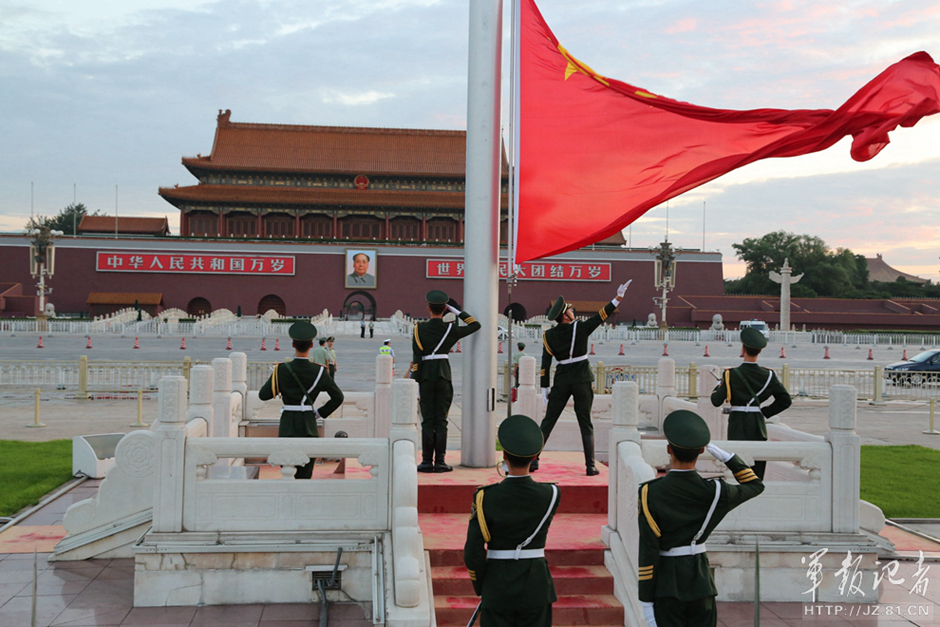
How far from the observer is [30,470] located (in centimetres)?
769

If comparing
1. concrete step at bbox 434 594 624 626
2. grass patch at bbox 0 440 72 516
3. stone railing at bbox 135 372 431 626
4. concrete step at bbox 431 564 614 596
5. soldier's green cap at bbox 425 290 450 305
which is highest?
soldier's green cap at bbox 425 290 450 305

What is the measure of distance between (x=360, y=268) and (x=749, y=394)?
3808 centimetres

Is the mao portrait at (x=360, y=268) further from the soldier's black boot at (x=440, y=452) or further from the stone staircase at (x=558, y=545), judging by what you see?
the soldier's black boot at (x=440, y=452)

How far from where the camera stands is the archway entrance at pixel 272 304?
138 ft

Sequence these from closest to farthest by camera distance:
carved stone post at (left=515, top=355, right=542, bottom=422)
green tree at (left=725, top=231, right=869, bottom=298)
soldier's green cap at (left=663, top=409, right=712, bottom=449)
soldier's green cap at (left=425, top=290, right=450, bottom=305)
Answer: soldier's green cap at (left=663, top=409, right=712, bottom=449)
soldier's green cap at (left=425, top=290, right=450, bottom=305)
carved stone post at (left=515, top=355, right=542, bottom=422)
green tree at (left=725, top=231, right=869, bottom=298)

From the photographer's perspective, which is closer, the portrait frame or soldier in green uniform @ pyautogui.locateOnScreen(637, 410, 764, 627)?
soldier in green uniform @ pyautogui.locateOnScreen(637, 410, 764, 627)

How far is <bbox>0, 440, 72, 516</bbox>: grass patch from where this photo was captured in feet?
21.5

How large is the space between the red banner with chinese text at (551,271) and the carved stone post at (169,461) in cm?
3852

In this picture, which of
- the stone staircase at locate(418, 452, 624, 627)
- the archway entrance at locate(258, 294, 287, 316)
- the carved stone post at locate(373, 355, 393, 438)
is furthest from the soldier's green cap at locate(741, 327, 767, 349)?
the archway entrance at locate(258, 294, 287, 316)

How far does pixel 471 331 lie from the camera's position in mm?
5594

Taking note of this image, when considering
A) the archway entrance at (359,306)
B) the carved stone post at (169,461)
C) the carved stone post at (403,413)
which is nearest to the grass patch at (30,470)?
the carved stone post at (169,461)

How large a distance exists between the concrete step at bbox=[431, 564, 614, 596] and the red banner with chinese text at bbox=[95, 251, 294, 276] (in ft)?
128

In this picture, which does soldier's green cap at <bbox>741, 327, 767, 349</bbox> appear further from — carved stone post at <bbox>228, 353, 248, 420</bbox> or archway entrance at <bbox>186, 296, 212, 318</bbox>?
archway entrance at <bbox>186, 296, 212, 318</bbox>

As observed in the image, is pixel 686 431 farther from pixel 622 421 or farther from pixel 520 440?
pixel 622 421
